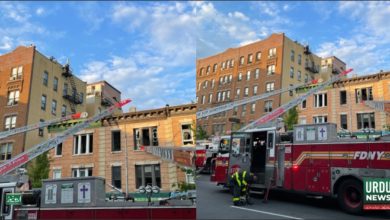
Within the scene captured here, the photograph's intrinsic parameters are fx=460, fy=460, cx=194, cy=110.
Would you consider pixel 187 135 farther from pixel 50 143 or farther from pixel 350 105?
pixel 350 105

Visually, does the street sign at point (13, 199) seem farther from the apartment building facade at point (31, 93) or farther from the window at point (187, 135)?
the window at point (187, 135)

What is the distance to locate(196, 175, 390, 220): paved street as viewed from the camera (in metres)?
8.05

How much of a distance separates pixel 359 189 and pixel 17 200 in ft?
25.5

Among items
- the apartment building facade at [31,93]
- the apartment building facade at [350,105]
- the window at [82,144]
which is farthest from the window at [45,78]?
the apartment building facade at [350,105]

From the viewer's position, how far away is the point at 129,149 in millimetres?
7418

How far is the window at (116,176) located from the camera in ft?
25.7

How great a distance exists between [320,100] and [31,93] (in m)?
6.11

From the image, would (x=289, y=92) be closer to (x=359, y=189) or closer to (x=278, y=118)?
(x=278, y=118)

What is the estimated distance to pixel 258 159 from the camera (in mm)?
12453

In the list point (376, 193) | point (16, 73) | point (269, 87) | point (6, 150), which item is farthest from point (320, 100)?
point (6, 150)

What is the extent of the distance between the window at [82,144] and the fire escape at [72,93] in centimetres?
108

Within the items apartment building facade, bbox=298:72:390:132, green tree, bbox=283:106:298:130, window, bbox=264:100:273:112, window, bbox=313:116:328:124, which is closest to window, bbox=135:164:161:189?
Result: window, bbox=264:100:273:112

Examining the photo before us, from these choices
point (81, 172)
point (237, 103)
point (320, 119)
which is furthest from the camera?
point (320, 119)

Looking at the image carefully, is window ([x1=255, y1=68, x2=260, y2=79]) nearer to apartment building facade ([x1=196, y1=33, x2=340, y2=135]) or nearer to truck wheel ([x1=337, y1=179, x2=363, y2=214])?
apartment building facade ([x1=196, y1=33, x2=340, y2=135])
